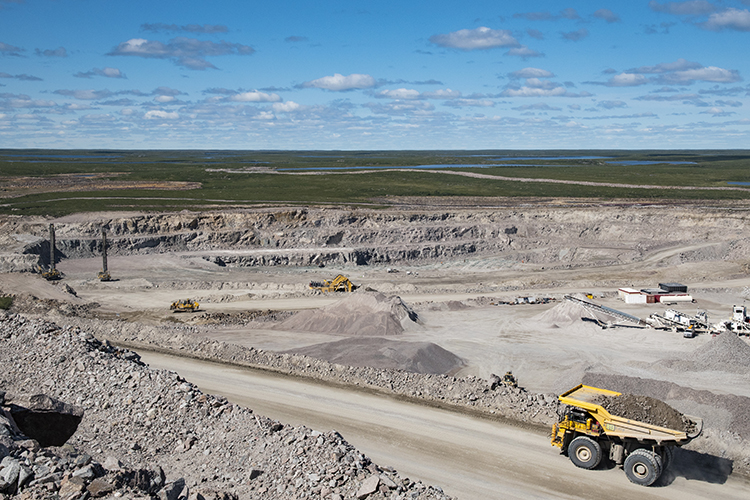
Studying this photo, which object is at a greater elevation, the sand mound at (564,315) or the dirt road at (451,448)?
the sand mound at (564,315)

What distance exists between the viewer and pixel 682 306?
1524 inches

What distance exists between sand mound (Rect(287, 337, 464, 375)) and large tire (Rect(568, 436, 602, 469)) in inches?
393

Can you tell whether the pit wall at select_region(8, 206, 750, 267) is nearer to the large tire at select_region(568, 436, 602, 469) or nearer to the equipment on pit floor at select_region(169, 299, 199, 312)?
the equipment on pit floor at select_region(169, 299, 199, 312)

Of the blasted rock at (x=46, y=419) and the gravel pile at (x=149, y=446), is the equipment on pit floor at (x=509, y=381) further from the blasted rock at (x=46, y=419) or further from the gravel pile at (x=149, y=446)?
the blasted rock at (x=46, y=419)

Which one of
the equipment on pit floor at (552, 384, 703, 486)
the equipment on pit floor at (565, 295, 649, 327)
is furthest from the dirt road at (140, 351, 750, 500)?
the equipment on pit floor at (565, 295, 649, 327)

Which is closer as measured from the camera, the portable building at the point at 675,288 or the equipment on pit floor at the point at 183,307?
the equipment on pit floor at the point at 183,307

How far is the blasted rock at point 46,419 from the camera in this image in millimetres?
14570

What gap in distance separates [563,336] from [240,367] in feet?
54.7

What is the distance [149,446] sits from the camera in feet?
56.0

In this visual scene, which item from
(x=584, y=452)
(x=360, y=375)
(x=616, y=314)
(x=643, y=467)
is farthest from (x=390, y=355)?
(x=616, y=314)

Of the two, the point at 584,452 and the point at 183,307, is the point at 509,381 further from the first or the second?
the point at 183,307

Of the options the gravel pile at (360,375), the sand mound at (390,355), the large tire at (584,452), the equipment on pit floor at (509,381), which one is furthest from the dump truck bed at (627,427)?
the sand mound at (390,355)

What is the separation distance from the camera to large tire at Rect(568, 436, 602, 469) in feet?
55.1

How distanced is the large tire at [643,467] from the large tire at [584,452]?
744 millimetres
